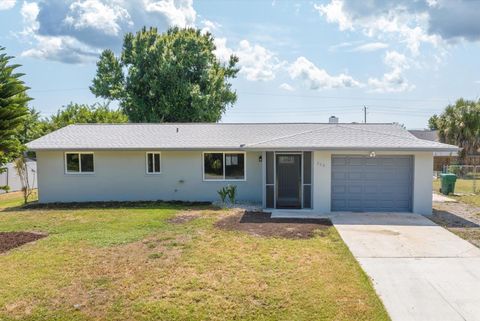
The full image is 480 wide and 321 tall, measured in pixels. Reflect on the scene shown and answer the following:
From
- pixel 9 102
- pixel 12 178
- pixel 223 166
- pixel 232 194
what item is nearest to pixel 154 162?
pixel 223 166

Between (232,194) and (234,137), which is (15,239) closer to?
(232,194)

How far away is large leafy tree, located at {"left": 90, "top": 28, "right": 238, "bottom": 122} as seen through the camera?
28719mm

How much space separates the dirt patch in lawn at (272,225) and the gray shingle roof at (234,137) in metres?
2.68

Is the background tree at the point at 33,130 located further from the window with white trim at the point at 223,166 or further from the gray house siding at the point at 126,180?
the window with white trim at the point at 223,166

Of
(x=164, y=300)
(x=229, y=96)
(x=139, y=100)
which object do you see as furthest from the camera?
(x=229, y=96)

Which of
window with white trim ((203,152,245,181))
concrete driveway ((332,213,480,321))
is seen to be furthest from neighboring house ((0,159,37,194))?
concrete driveway ((332,213,480,321))

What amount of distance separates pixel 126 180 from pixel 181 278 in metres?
10.2

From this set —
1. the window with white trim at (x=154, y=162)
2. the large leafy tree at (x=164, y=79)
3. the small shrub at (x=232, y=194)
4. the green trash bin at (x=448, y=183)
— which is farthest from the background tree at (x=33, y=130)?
the green trash bin at (x=448, y=183)

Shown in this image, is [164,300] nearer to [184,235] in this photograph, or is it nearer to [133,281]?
[133,281]

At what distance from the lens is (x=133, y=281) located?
670 centimetres

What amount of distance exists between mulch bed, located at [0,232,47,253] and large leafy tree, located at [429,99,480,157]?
31771mm

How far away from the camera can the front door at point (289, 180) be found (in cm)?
1451

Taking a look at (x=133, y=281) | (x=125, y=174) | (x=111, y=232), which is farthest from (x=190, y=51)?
(x=133, y=281)

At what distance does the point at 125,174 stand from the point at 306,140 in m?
7.95
